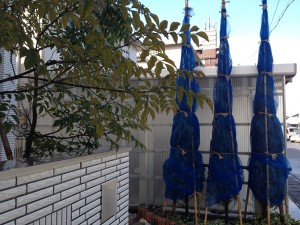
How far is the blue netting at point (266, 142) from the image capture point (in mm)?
5570

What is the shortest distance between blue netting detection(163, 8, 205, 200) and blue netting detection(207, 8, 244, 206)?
297 millimetres

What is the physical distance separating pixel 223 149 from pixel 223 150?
2 centimetres

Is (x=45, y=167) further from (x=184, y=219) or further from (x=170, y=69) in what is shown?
(x=184, y=219)

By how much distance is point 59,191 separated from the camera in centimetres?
218

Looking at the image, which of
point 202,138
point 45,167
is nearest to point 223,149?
point 202,138

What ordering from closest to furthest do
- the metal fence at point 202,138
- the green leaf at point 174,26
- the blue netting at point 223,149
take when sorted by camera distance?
the green leaf at point 174,26, the blue netting at point 223,149, the metal fence at point 202,138

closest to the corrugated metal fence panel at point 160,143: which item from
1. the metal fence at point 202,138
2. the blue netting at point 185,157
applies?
the metal fence at point 202,138

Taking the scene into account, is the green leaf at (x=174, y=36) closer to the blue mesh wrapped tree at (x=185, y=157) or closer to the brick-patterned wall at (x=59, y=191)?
the brick-patterned wall at (x=59, y=191)

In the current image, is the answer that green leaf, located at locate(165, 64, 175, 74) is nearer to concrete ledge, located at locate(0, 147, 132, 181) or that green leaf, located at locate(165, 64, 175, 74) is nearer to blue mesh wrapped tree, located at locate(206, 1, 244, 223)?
concrete ledge, located at locate(0, 147, 132, 181)

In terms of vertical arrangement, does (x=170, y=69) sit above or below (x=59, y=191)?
above

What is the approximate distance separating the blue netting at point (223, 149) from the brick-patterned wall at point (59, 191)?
289cm

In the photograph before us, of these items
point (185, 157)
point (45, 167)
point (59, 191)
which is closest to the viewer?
point (45, 167)

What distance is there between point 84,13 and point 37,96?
5.30 ft

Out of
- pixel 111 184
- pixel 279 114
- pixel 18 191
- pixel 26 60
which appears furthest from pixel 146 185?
pixel 26 60
